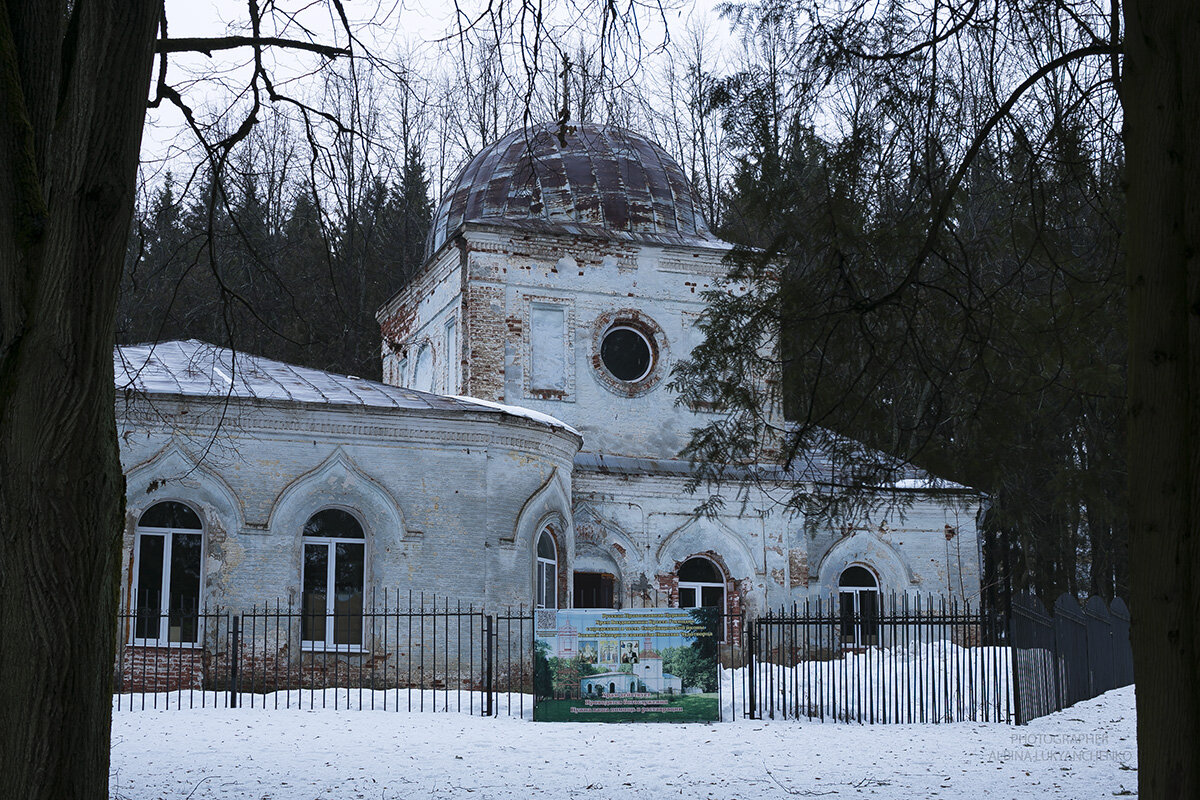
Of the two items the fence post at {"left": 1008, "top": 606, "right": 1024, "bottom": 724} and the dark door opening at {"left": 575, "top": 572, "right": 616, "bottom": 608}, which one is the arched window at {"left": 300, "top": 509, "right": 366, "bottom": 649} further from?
the fence post at {"left": 1008, "top": 606, "right": 1024, "bottom": 724}

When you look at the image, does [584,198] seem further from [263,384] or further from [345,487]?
[345,487]

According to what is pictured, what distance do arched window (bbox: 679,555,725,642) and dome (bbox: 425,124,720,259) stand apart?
20.1 feet

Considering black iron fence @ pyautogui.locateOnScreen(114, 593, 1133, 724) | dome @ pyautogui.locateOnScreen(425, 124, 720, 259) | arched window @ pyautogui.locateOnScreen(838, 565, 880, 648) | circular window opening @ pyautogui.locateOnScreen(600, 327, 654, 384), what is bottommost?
black iron fence @ pyautogui.locateOnScreen(114, 593, 1133, 724)

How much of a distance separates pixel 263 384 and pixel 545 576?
16.8 ft

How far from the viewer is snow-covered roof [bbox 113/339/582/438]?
17.8 m

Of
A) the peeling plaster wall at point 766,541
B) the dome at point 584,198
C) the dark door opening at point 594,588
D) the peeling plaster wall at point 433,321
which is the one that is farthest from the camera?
the dome at point 584,198

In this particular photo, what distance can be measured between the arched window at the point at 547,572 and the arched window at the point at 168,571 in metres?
5.00

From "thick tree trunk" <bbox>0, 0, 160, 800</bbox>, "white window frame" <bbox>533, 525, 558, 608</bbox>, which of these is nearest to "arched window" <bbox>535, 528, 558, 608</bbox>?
"white window frame" <bbox>533, 525, 558, 608</bbox>

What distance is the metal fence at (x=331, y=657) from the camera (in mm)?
15891

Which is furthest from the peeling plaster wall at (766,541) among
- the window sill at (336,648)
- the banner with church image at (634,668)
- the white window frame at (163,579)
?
the banner with church image at (634,668)

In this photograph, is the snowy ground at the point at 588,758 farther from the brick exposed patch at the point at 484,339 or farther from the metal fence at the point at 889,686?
the brick exposed patch at the point at 484,339

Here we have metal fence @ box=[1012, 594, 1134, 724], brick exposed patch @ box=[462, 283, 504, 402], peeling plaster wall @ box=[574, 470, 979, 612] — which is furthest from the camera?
brick exposed patch @ box=[462, 283, 504, 402]

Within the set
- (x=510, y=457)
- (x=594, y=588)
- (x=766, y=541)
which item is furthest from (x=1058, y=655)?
(x=594, y=588)

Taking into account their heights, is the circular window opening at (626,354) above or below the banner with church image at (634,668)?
above
